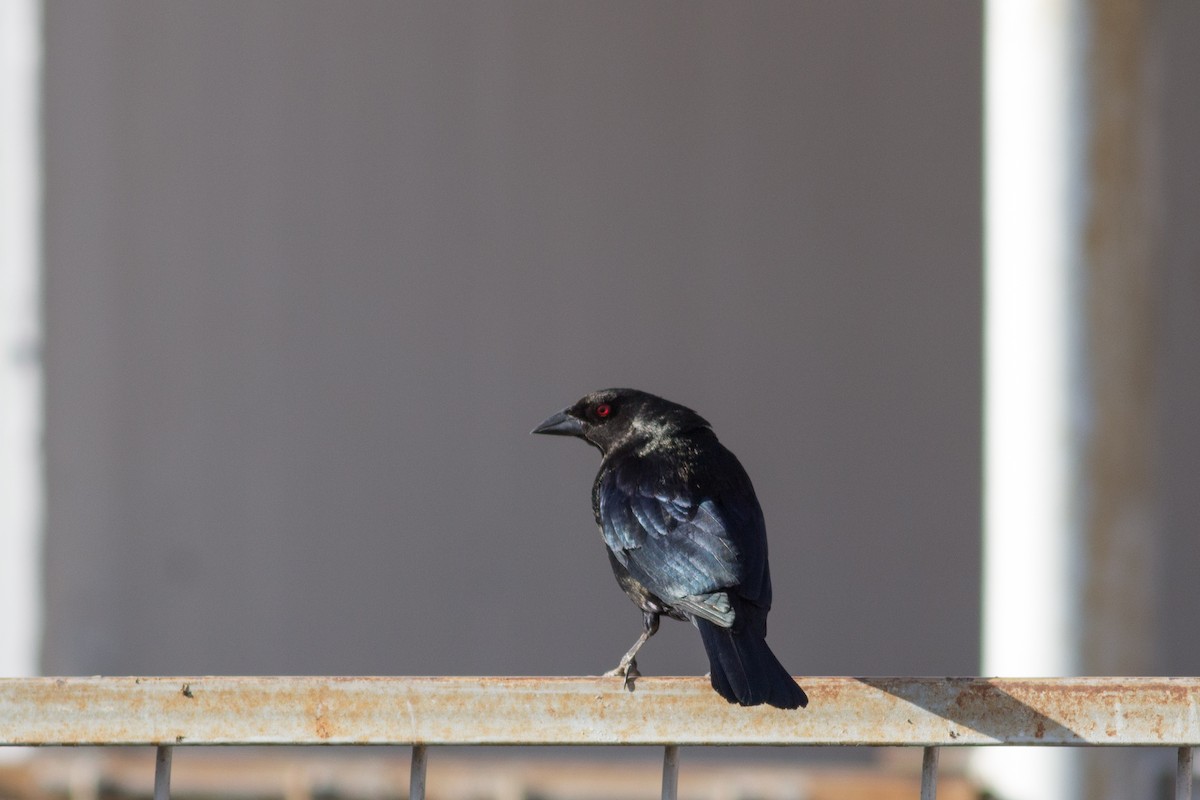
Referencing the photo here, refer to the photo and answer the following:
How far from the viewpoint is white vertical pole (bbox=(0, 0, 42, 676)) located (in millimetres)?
5832

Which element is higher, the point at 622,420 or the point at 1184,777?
the point at 622,420

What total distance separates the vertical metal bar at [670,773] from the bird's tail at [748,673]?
10 centimetres

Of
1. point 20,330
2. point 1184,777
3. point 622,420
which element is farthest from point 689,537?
point 20,330

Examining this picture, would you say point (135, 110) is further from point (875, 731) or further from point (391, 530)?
point (875, 731)

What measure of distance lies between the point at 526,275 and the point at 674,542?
139 inches

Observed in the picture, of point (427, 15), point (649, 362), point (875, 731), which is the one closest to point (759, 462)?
point (649, 362)

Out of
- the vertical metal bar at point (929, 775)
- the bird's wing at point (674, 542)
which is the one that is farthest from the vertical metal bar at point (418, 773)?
the bird's wing at point (674, 542)

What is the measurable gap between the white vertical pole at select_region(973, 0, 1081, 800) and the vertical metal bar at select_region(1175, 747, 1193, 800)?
2.67 m

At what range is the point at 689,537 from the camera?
2.76 m

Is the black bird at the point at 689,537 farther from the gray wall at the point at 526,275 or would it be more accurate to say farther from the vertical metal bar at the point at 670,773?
the gray wall at the point at 526,275

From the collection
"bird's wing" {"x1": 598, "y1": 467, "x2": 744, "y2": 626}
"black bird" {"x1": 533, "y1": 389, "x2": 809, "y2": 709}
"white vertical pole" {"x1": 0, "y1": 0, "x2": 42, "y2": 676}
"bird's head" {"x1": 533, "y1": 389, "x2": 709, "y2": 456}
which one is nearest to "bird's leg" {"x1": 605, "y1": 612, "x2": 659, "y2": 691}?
"black bird" {"x1": 533, "y1": 389, "x2": 809, "y2": 709}

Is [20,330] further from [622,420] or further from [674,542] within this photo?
[674,542]

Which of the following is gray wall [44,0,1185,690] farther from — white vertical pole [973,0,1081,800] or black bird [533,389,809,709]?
black bird [533,389,809,709]

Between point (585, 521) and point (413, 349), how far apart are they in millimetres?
1098
